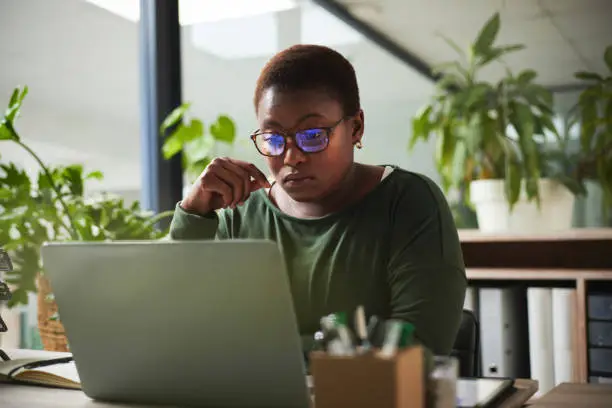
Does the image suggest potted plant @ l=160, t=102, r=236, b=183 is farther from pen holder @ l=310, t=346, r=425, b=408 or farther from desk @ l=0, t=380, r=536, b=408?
pen holder @ l=310, t=346, r=425, b=408

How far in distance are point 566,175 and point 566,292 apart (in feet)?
1.64

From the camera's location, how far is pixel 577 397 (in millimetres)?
1173

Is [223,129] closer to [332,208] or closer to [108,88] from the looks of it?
[108,88]

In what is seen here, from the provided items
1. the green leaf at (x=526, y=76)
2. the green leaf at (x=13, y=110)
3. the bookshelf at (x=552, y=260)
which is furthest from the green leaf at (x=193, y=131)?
the green leaf at (x=526, y=76)

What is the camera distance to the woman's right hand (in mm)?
1471

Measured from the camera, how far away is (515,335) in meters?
2.71

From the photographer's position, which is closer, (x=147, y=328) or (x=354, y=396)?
(x=354, y=396)

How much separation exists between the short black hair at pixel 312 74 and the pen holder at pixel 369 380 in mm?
745

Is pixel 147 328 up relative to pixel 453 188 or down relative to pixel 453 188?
down

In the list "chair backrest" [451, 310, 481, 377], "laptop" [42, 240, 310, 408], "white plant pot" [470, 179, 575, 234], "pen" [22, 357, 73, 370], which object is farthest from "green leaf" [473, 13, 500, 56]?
"laptop" [42, 240, 310, 408]

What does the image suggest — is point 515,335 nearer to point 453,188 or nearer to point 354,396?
point 453,188

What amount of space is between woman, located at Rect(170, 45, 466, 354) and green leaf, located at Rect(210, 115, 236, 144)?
1524 millimetres

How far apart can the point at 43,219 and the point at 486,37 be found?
1.78 m

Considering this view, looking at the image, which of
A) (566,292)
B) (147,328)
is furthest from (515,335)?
(147,328)
